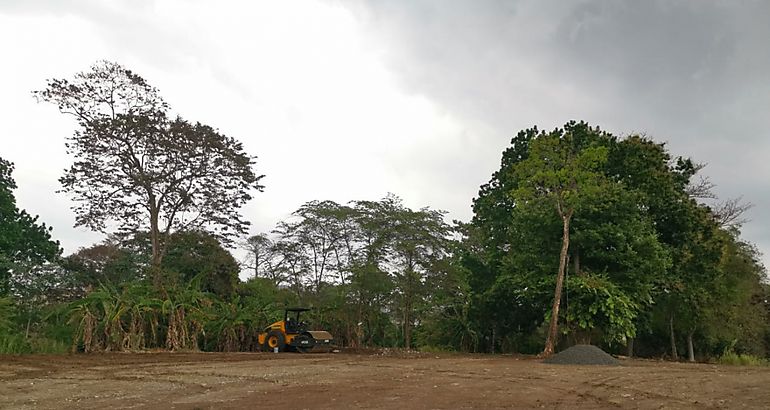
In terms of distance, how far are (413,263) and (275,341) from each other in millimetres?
7590

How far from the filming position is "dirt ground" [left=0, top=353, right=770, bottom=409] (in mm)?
8016

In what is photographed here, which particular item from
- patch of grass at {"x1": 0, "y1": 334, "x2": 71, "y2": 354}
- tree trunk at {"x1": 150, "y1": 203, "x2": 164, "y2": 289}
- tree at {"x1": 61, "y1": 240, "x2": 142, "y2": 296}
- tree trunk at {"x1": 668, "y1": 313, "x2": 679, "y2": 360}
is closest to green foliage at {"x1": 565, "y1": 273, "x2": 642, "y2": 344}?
tree trunk at {"x1": 668, "y1": 313, "x2": 679, "y2": 360}

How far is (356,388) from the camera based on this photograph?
980 centimetres

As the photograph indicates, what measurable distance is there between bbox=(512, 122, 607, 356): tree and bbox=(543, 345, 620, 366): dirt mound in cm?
300

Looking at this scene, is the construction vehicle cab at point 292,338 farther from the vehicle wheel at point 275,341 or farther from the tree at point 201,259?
the tree at point 201,259

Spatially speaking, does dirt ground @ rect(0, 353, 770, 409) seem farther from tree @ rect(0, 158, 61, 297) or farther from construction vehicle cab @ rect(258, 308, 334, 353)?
tree @ rect(0, 158, 61, 297)

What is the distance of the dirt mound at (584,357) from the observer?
16359mm

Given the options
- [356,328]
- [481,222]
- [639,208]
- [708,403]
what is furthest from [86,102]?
[708,403]

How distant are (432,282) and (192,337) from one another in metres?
10.8

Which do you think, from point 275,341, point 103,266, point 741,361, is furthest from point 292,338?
point 741,361

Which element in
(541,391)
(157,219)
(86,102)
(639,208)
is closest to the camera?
(541,391)

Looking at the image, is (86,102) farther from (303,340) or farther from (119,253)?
(303,340)

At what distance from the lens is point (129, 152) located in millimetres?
24781

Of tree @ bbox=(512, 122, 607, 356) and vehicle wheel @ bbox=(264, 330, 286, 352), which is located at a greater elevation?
tree @ bbox=(512, 122, 607, 356)
